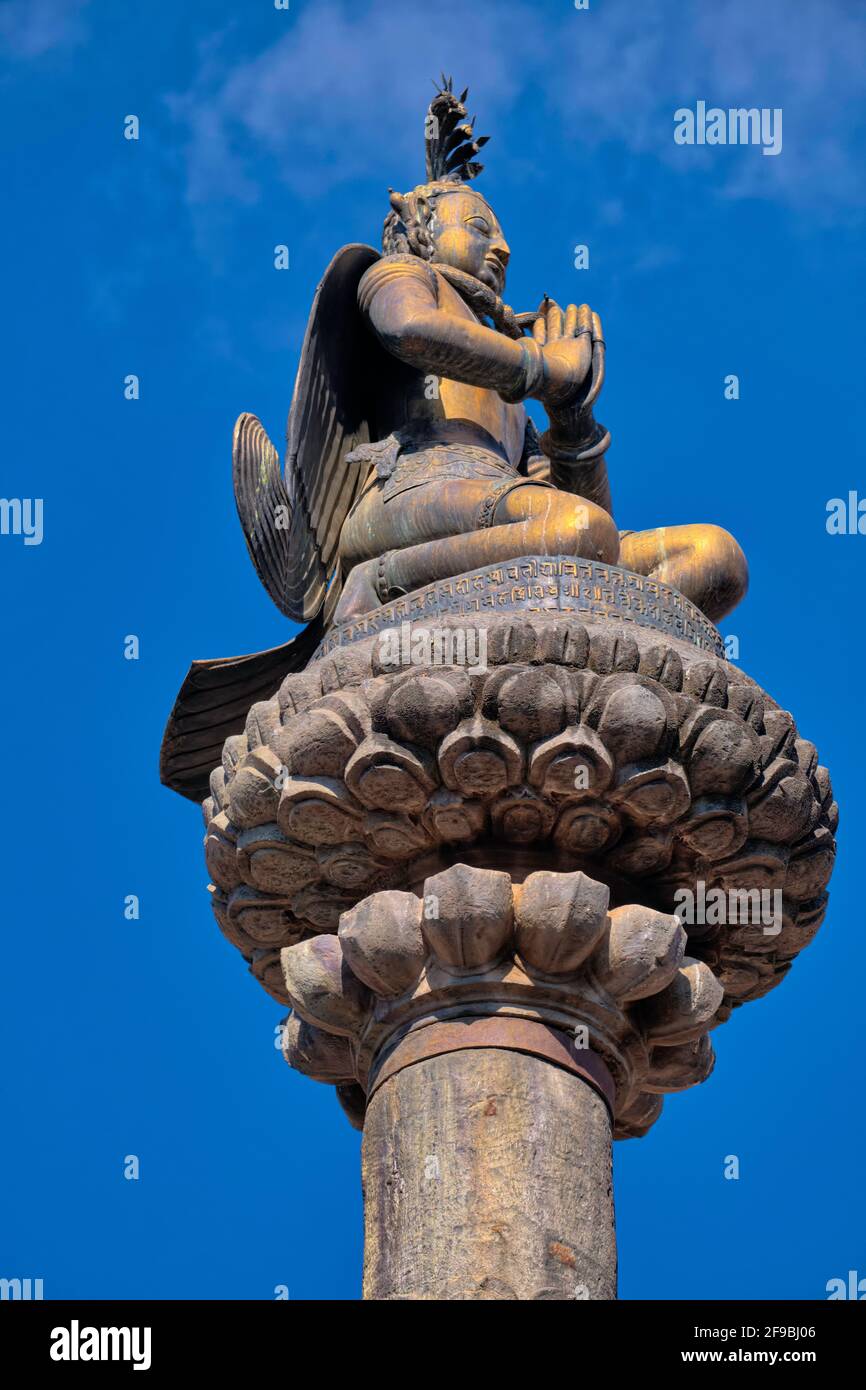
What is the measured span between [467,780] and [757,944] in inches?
69.1

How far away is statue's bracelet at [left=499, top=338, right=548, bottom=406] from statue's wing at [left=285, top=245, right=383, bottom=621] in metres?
1.19

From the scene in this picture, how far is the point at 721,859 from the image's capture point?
10055 mm

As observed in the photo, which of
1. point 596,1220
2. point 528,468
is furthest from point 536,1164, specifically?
point 528,468

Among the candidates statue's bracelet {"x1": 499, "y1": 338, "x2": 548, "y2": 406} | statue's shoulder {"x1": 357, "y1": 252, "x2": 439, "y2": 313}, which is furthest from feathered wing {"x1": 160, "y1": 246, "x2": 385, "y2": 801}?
statue's bracelet {"x1": 499, "y1": 338, "x2": 548, "y2": 406}

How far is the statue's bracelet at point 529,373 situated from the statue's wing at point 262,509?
55.1 inches

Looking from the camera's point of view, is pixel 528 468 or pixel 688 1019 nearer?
pixel 688 1019

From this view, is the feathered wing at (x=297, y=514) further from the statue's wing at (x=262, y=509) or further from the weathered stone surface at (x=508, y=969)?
the weathered stone surface at (x=508, y=969)

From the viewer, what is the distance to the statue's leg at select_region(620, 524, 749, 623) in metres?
11.6

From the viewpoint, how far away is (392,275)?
40.8 feet

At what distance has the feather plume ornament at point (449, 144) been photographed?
46.4ft

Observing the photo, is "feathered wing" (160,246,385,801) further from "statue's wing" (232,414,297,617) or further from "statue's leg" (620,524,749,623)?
"statue's leg" (620,524,749,623)

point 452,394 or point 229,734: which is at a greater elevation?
point 452,394

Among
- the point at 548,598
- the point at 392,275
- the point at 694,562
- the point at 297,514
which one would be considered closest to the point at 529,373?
the point at 392,275
